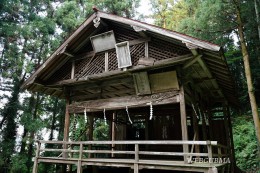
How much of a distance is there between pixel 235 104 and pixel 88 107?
8.61m

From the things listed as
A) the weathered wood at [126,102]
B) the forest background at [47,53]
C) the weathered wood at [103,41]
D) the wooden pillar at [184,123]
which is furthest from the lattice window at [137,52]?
the forest background at [47,53]

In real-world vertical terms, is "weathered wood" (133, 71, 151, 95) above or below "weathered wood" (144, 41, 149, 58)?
below

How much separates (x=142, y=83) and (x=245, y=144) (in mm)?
9100

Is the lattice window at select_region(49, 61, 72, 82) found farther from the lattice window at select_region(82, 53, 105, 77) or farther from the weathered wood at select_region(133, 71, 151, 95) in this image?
the weathered wood at select_region(133, 71, 151, 95)

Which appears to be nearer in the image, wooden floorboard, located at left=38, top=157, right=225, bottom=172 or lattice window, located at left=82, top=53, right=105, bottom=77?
wooden floorboard, located at left=38, top=157, right=225, bottom=172

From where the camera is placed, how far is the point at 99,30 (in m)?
9.65

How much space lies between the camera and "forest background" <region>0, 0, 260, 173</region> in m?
12.4

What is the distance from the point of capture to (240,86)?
17.5 metres

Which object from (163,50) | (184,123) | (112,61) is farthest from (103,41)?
(184,123)

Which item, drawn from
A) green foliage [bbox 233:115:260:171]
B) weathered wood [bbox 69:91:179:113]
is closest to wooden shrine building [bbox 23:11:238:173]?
weathered wood [bbox 69:91:179:113]

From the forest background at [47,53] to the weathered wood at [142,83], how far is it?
6.51 metres

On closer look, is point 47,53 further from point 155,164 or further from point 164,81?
point 155,164

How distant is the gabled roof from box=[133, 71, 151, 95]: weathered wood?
152 cm

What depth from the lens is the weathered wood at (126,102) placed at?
750cm
